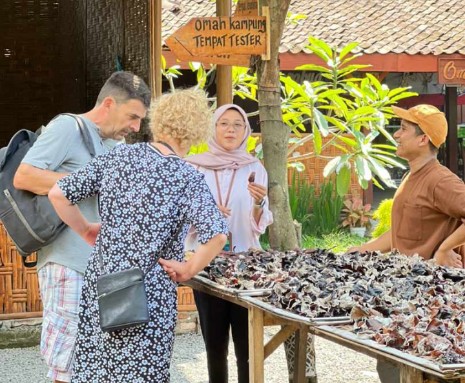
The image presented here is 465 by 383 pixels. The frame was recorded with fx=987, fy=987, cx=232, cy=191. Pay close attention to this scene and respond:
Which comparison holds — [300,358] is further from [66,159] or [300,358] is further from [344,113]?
[344,113]

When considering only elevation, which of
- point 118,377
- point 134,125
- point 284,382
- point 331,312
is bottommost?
point 284,382

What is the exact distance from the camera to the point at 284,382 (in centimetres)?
595

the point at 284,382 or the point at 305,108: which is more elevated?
the point at 305,108

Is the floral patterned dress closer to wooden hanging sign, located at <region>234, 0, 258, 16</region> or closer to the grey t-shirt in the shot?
the grey t-shirt

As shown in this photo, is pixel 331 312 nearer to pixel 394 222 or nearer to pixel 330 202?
pixel 394 222

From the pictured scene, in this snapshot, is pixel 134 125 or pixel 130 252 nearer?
pixel 130 252

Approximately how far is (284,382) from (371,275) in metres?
2.24

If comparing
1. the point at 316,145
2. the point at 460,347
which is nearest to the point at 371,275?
the point at 460,347

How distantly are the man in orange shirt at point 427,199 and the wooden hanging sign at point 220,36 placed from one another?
102cm

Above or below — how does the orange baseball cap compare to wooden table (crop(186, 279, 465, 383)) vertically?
above

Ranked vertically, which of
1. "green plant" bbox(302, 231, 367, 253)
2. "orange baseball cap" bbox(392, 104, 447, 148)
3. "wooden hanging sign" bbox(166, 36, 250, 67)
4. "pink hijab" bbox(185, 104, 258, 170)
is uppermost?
"wooden hanging sign" bbox(166, 36, 250, 67)

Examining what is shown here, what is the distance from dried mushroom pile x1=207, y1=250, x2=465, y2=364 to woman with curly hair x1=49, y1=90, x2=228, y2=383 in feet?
1.29

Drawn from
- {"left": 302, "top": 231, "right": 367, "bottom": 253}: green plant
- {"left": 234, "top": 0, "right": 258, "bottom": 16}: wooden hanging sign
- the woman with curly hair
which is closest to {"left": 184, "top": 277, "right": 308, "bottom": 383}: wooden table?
the woman with curly hair

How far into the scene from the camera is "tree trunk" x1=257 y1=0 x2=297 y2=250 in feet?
18.2
